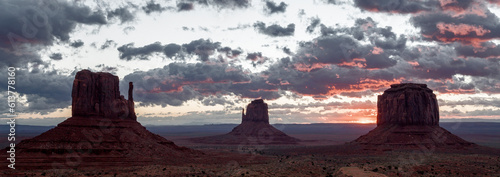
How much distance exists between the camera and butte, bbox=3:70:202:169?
7569cm

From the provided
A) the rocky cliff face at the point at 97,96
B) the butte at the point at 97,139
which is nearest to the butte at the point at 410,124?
the butte at the point at 97,139

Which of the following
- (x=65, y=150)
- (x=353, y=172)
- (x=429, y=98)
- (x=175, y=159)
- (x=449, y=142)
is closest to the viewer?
(x=353, y=172)

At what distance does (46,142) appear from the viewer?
77875mm

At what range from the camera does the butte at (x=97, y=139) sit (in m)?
75.7

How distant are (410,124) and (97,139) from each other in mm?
82642

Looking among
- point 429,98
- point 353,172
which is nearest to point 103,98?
point 353,172

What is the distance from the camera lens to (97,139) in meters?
81.9

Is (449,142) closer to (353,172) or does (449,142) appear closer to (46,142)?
(353,172)

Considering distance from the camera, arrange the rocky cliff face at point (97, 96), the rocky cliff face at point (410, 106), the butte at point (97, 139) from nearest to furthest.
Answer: the butte at point (97, 139), the rocky cliff face at point (97, 96), the rocky cliff face at point (410, 106)

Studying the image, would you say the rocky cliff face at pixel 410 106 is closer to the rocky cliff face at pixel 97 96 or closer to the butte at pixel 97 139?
the butte at pixel 97 139

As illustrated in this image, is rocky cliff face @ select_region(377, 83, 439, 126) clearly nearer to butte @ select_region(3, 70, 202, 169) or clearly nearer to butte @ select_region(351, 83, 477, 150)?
butte @ select_region(351, 83, 477, 150)

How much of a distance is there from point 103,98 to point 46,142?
47.0ft

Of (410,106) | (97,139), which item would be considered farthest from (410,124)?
(97,139)

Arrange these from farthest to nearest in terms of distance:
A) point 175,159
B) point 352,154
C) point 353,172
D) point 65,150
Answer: point 352,154 → point 175,159 → point 65,150 → point 353,172
